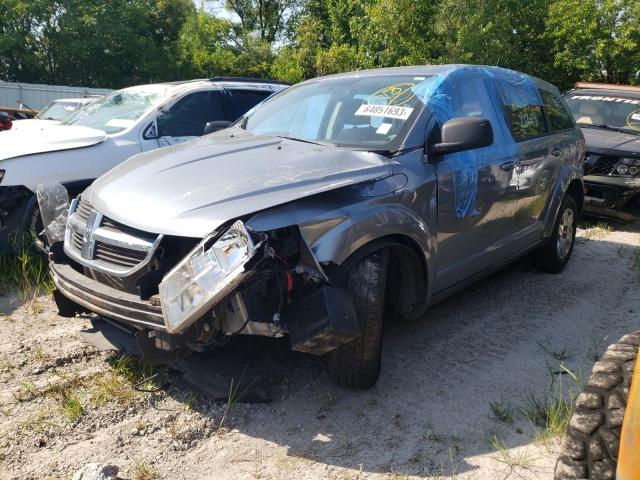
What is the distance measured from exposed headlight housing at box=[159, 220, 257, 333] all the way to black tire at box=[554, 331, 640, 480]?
137 cm

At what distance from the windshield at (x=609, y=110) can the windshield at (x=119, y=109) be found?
6219mm

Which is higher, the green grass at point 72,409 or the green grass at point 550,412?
the green grass at point 72,409

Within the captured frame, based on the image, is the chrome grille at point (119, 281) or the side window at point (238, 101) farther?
the side window at point (238, 101)

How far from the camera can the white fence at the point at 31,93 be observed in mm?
21656

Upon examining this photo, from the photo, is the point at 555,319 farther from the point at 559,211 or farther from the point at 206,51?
the point at 206,51

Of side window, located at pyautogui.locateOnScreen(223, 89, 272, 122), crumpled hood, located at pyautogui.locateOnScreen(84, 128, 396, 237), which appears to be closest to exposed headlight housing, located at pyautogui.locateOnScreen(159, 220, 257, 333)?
crumpled hood, located at pyautogui.locateOnScreen(84, 128, 396, 237)

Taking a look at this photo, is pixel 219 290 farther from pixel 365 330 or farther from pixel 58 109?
pixel 58 109

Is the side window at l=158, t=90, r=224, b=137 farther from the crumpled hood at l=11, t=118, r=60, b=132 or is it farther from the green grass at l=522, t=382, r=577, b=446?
the green grass at l=522, t=382, r=577, b=446

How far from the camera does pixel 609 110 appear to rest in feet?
27.8

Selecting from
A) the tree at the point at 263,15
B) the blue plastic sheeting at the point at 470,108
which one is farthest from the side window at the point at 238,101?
the tree at the point at 263,15

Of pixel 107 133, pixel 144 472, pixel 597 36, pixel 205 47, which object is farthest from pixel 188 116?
pixel 205 47

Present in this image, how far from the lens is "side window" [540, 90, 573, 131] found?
16.9 ft

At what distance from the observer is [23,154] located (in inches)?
189

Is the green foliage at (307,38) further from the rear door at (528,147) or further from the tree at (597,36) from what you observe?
the rear door at (528,147)
